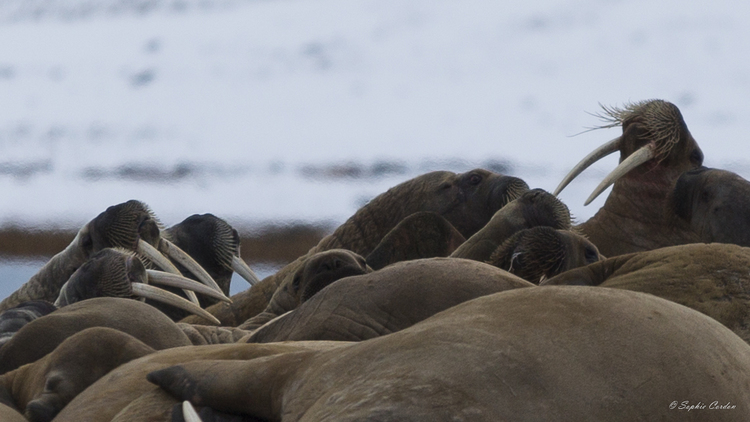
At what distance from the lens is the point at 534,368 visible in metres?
1.61

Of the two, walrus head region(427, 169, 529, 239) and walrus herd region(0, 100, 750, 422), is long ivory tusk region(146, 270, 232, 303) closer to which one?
walrus herd region(0, 100, 750, 422)

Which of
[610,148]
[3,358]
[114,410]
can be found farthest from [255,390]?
[610,148]

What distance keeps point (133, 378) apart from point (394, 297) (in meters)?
0.80

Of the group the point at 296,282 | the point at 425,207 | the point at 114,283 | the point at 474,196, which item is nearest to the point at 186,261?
the point at 114,283

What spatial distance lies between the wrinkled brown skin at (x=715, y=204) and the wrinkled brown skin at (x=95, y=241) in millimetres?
3794

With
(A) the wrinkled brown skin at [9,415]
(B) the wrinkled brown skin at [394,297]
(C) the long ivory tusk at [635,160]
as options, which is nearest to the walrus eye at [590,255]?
(B) the wrinkled brown skin at [394,297]

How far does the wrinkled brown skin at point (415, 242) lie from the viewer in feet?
15.3

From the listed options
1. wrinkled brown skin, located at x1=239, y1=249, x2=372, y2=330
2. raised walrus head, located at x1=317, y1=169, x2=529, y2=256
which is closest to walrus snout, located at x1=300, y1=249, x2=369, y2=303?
wrinkled brown skin, located at x1=239, y1=249, x2=372, y2=330

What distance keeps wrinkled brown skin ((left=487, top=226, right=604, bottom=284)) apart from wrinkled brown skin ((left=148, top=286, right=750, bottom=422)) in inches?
72.1

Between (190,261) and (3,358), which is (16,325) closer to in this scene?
(3,358)

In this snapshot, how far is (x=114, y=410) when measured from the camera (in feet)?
7.68

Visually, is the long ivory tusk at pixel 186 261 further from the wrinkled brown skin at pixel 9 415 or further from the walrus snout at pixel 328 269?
the wrinkled brown skin at pixel 9 415

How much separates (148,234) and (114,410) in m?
4.88

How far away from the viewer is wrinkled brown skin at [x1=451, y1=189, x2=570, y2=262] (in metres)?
4.29
